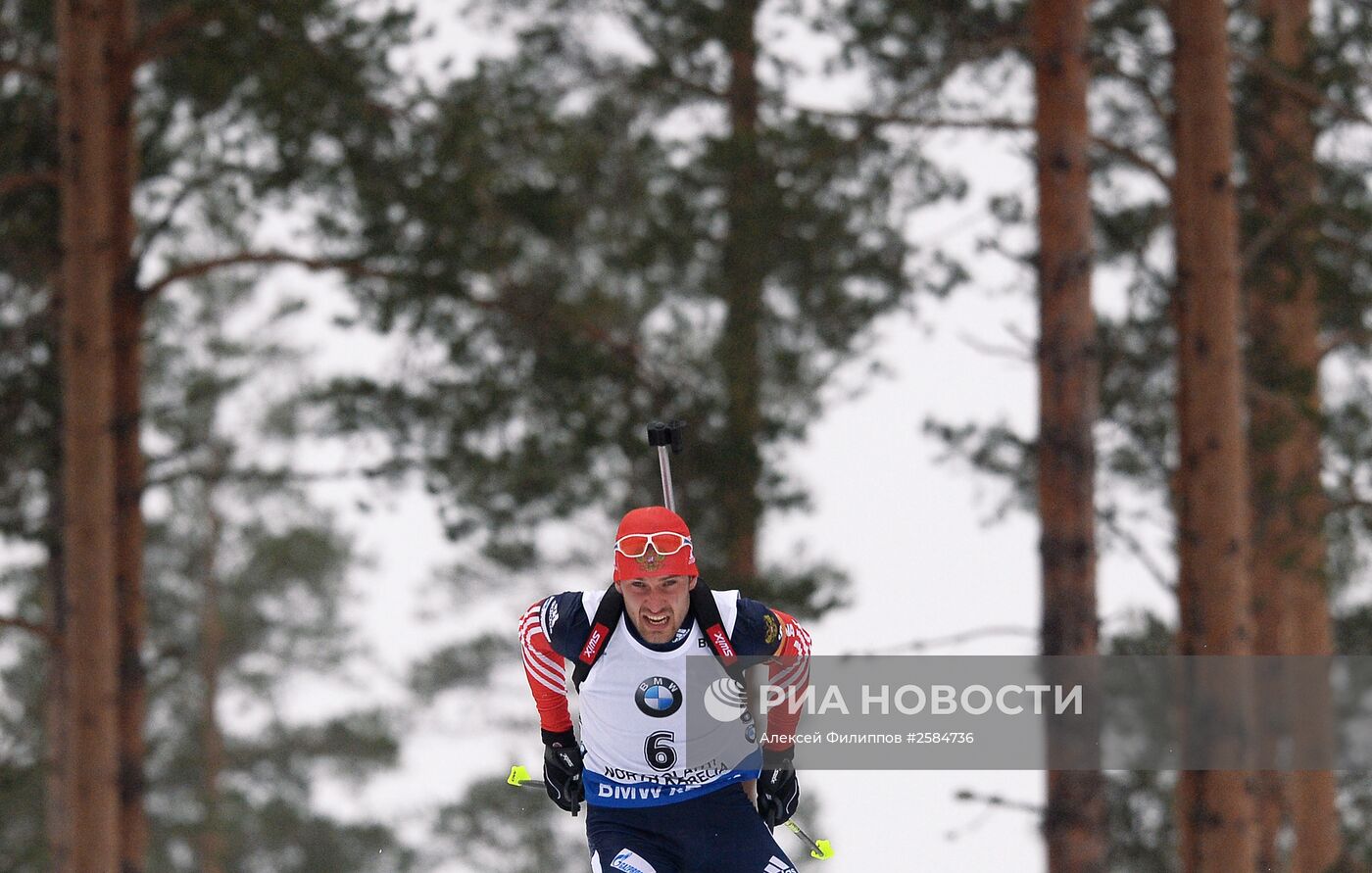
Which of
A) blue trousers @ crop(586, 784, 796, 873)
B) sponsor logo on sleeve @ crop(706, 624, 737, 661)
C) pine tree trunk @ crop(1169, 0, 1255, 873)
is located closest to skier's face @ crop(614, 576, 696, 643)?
sponsor logo on sleeve @ crop(706, 624, 737, 661)

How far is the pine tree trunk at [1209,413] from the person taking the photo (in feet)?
36.0

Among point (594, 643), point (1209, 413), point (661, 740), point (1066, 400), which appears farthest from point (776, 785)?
point (1209, 413)

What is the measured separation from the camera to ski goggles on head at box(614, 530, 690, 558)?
612cm

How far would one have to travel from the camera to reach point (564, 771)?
264 inches

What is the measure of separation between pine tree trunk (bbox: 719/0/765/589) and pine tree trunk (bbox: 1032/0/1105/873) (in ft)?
8.08

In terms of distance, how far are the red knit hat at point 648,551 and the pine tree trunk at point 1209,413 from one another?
5.93 metres

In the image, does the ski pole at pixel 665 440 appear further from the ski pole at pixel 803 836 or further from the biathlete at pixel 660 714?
the ski pole at pixel 803 836

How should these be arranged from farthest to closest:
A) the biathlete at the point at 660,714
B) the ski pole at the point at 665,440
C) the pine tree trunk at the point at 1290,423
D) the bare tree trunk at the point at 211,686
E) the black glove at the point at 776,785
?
the bare tree trunk at the point at 211,686
the pine tree trunk at the point at 1290,423
the ski pole at the point at 665,440
the black glove at the point at 776,785
the biathlete at the point at 660,714

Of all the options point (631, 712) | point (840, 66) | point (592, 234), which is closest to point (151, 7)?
point (592, 234)

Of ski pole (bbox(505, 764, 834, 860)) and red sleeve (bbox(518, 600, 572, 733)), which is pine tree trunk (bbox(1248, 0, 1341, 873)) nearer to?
ski pole (bbox(505, 764, 834, 860))

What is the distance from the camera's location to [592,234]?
1623cm

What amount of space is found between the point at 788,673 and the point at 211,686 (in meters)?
20.8

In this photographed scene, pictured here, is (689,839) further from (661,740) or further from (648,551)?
(648,551)

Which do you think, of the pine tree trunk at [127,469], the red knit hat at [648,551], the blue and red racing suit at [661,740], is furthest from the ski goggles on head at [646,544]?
the pine tree trunk at [127,469]
